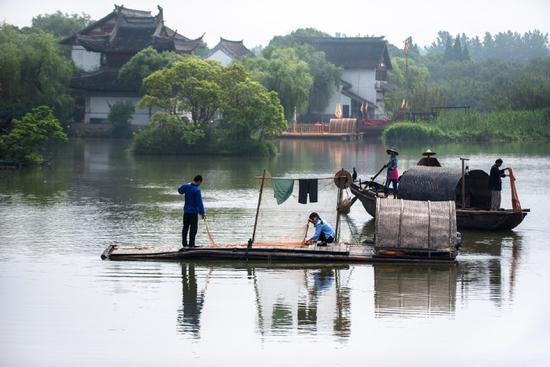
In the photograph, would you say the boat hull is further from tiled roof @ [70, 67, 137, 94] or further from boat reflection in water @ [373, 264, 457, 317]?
tiled roof @ [70, 67, 137, 94]

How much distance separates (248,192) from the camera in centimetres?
3259

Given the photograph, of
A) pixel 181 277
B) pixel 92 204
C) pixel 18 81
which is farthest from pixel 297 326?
pixel 18 81

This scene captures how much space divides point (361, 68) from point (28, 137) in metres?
44.4

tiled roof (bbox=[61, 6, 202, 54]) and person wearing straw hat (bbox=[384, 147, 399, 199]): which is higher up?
tiled roof (bbox=[61, 6, 202, 54])

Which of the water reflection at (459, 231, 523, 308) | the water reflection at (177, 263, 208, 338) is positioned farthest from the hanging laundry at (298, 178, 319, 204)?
the water reflection at (459, 231, 523, 308)

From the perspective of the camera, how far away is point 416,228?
19109mm

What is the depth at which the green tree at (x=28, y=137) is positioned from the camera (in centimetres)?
3875

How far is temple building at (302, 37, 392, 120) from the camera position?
79125 millimetres

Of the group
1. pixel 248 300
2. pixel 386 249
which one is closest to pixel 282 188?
pixel 386 249

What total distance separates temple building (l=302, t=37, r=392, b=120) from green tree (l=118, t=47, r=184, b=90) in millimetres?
21375

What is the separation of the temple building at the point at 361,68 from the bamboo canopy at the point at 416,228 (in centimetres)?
5854

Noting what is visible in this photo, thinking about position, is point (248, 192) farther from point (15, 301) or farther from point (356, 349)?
point (356, 349)

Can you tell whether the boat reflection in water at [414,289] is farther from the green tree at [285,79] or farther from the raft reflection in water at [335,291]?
the green tree at [285,79]

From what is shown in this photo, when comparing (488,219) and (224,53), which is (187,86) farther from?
(224,53)
